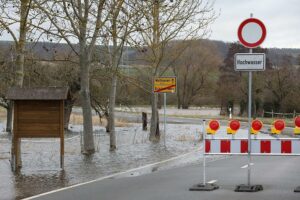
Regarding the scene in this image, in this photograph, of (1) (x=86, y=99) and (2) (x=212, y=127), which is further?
(1) (x=86, y=99)

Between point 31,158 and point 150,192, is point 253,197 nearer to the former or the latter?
point 150,192

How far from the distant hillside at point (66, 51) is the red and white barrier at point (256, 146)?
24.0ft

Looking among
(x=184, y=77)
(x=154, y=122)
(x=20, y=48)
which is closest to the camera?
(x=20, y=48)

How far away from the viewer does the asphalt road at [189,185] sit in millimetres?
10883

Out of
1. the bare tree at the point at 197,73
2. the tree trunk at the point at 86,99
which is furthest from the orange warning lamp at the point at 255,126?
the bare tree at the point at 197,73

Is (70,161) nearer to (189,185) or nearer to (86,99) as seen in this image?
(86,99)

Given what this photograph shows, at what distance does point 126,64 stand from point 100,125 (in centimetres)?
1271

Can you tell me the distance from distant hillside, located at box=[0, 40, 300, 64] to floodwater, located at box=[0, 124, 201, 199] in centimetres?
323

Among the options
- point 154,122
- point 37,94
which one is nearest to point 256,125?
point 37,94

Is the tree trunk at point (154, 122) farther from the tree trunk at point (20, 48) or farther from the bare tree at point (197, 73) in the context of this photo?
the bare tree at point (197, 73)

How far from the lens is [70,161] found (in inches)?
690

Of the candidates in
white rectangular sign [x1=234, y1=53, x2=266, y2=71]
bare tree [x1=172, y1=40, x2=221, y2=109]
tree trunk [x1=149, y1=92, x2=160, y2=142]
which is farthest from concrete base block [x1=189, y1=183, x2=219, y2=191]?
bare tree [x1=172, y1=40, x2=221, y2=109]

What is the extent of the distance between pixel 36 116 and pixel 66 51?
42.6ft

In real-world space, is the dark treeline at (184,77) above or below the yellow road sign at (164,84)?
above
